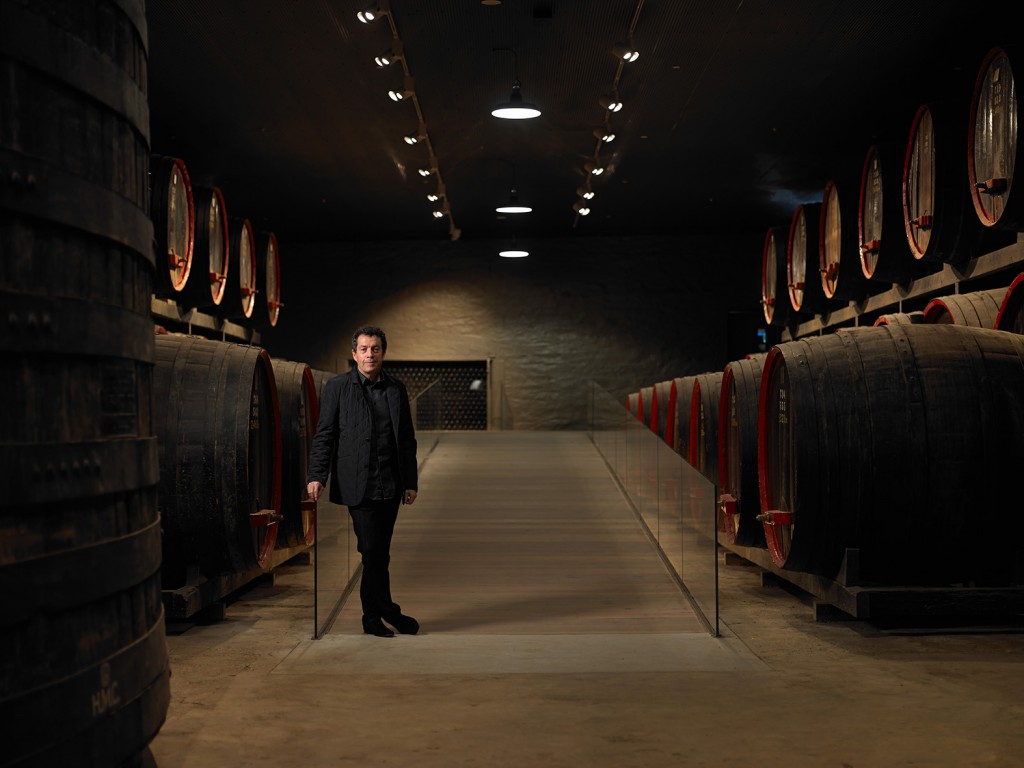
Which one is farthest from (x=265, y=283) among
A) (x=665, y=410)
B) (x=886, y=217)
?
(x=886, y=217)

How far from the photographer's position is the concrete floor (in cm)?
290

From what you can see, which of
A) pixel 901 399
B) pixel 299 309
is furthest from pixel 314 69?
pixel 299 309

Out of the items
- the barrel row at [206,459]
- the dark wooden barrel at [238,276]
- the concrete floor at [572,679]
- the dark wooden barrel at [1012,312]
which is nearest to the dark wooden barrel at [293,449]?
the concrete floor at [572,679]

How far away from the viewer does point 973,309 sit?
220 inches

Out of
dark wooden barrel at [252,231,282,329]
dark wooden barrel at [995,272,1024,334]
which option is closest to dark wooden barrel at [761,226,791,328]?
dark wooden barrel at [252,231,282,329]

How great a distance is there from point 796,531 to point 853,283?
196 inches

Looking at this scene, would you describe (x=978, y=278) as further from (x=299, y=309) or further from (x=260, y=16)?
(x=299, y=309)

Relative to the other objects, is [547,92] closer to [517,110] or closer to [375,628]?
[517,110]

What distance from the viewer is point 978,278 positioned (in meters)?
6.80

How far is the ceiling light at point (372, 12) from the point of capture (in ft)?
22.7

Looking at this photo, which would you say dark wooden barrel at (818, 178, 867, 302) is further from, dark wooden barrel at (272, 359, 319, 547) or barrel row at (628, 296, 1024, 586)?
dark wooden barrel at (272, 359, 319, 547)

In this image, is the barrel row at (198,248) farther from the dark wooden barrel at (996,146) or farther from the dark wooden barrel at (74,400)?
the dark wooden barrel at (74,400)

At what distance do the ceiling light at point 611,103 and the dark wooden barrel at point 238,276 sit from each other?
3970mm

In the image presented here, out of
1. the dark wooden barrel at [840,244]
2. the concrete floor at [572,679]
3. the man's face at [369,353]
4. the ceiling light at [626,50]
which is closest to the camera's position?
the concrete floor at [572,679]
